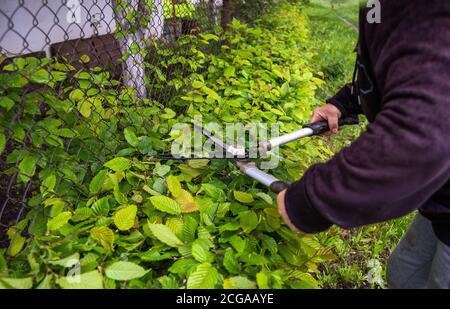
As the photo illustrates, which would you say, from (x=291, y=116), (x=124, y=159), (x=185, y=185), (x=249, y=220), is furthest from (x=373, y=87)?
(x=291, y=116)

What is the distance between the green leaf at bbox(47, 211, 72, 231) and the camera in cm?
138

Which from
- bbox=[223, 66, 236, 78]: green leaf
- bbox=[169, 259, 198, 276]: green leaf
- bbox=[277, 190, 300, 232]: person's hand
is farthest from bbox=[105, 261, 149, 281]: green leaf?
bbox=[223, 66, 236, 78]: green leaf

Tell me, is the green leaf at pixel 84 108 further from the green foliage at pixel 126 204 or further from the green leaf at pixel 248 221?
the green leaf at pixel 248 221

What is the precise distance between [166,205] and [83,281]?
0.47 meters

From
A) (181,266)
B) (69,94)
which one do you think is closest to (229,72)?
(69,94)

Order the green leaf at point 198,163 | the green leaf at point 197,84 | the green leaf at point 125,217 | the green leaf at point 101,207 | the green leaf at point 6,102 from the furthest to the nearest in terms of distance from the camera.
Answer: the green leaf at point 197,84
the green leaf at point 198,163
the green leaf at point 101,207
the green leaf at point 125,217
the green leaf at point 6,102

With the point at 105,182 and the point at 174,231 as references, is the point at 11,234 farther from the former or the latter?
the point at 174,231

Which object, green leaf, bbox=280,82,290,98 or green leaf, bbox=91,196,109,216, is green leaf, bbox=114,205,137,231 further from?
green leaf, bbox=280,82,290,98

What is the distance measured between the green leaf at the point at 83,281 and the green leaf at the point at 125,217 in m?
0.26

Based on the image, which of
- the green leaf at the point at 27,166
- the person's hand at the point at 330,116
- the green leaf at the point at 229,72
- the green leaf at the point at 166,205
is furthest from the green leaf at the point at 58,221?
the green leaf at the point at 229,72

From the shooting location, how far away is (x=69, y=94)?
→ 1.89m

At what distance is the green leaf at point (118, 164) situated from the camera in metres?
1.76

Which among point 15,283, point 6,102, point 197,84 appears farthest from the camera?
point 197,84

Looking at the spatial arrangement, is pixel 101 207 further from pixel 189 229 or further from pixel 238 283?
pixel 238 283
